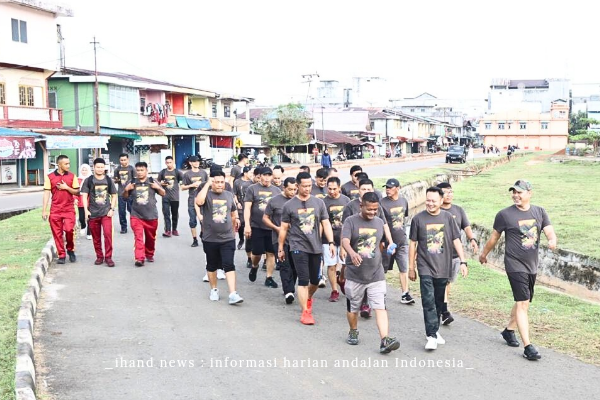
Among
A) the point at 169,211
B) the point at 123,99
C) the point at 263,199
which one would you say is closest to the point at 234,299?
the point at 263,199

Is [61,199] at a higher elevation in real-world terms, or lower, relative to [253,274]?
higher

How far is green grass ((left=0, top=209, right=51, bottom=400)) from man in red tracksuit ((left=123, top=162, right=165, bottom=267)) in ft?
5.78

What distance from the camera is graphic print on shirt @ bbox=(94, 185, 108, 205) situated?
1169 centimetres

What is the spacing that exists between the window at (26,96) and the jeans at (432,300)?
31.5 metres

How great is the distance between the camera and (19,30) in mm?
33938

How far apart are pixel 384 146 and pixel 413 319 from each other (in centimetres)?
7719

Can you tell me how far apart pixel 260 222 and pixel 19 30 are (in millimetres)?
28247

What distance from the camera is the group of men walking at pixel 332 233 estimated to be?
7461mm

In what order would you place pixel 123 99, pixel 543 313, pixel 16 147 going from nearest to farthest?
1. pixel 543 313
2. pixel 16 147
3. pixel 123 99

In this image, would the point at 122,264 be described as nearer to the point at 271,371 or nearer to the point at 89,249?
the point at 89,249

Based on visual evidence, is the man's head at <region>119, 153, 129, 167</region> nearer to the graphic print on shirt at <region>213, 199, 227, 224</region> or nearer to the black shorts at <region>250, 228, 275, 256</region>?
the black shorts at <region>250, 228, 275, 256</region>

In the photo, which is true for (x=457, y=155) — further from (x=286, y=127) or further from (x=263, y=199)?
(x=263, y=199)

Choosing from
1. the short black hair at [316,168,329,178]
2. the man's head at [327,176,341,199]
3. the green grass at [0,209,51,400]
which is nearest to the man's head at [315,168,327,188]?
the short black hair at [316,168,329,178]

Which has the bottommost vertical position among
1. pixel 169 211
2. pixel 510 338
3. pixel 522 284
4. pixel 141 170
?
pixel 510 338
